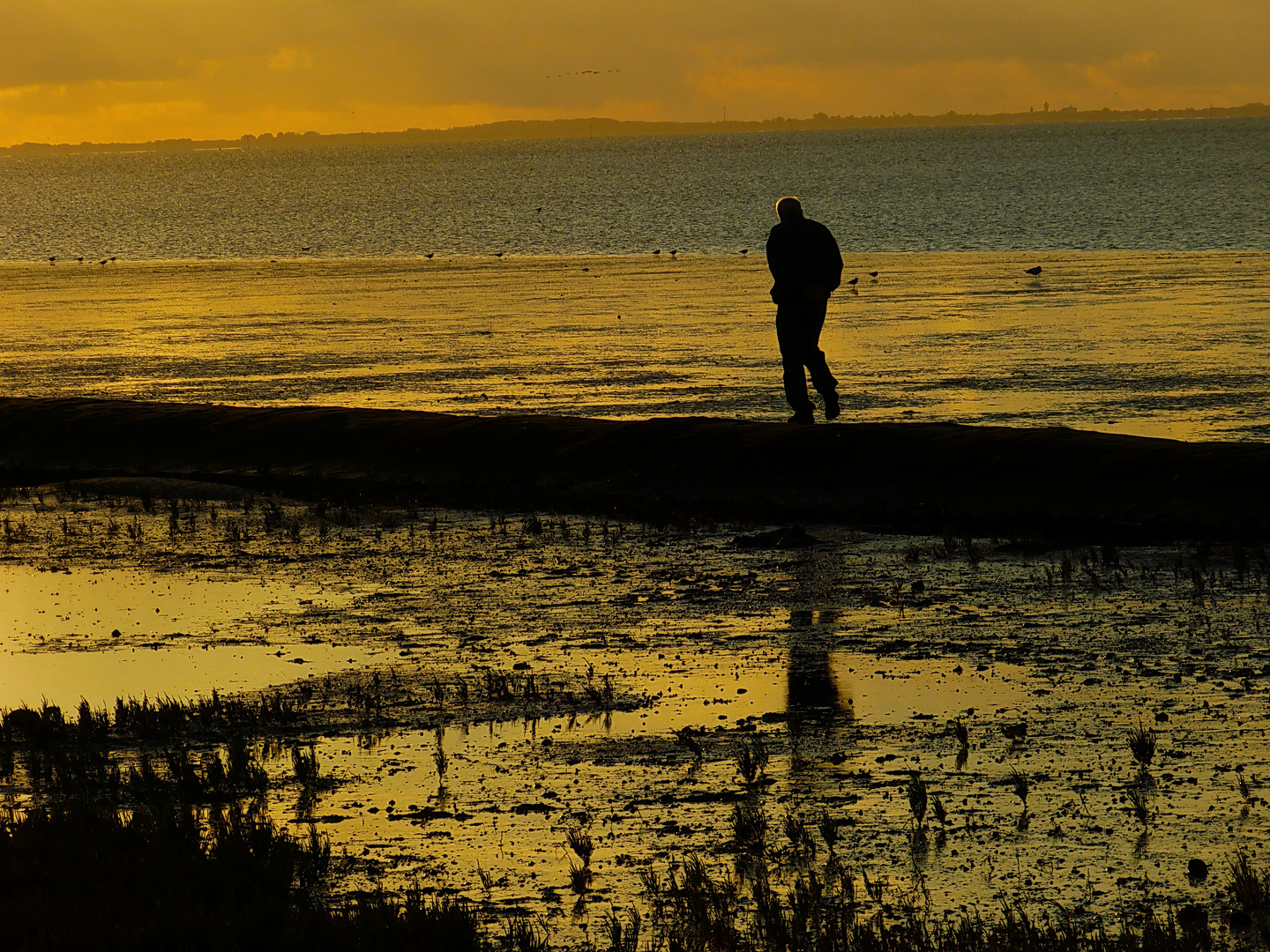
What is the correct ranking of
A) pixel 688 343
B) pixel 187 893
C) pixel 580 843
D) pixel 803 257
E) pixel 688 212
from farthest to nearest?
pixel 688 212
pixel 688 343
pixel 803 257
pixel 580 843
pixel 187 893

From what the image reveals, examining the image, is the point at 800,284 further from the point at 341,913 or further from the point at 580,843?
the point at 341,913

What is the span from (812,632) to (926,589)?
143cm

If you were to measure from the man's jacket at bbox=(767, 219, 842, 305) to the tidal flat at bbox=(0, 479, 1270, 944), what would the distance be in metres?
2.84

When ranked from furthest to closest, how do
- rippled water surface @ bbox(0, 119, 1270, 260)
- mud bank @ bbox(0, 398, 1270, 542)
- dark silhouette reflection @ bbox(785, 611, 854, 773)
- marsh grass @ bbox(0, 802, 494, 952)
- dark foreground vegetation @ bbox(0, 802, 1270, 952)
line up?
rippled water surface @ bbox(0, 119, 1270, 260)
mud bank @ bbox(0, 398, 1270, 542)
dark silhouette reflection @ bbox(785, 611, 854, 773)
marsh grass @ bbox(0, 802, 494, 952)
dark foreground vegetation @ bbox(0, 802, 1270, 952)

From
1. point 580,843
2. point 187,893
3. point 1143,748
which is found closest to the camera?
point 187,893

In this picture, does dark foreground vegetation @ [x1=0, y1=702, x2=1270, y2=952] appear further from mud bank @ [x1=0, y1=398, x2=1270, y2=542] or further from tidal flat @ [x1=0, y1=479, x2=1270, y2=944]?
mud bank @ [x1=0, y1=398, x2=1270, y2=542]

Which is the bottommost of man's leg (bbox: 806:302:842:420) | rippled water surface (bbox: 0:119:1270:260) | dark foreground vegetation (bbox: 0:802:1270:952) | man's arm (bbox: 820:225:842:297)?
dark foreground vegetation (bbox: 0:802:1270:952)

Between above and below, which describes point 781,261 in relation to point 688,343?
below

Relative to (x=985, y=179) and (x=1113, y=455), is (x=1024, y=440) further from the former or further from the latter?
(x=985, y=179)

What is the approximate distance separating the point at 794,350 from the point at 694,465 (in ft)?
4.74

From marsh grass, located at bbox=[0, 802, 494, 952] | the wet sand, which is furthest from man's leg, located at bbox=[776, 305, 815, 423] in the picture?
marsh grass, located at bbox=[0, 802, 494, 952]

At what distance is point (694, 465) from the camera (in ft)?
50.7

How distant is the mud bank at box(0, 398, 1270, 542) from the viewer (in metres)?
13.0

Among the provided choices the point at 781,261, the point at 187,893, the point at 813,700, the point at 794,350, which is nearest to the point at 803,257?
the point at 781,261
